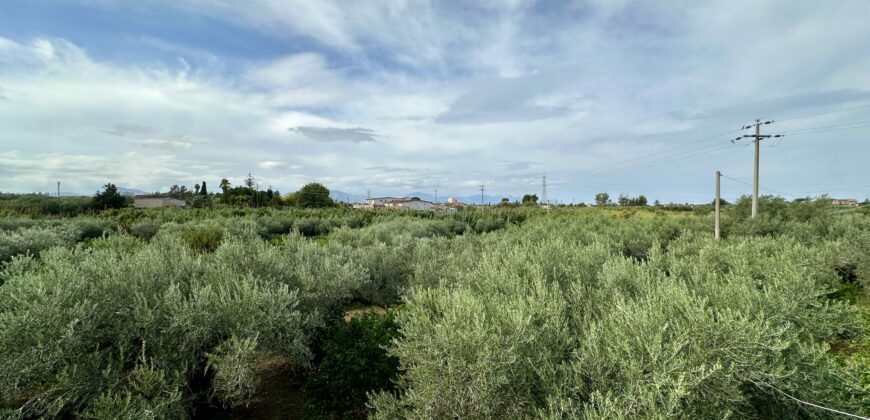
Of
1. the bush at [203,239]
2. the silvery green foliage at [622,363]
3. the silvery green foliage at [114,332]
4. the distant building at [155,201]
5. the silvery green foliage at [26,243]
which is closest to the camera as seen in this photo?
the silvery green foliage at [622,363]

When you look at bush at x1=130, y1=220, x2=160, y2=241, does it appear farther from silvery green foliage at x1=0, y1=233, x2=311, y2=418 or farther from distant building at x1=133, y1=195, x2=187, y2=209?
distant building at x1=133, y1=195, x2=187, y2=209

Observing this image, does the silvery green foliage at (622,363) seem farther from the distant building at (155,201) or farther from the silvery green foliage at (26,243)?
the distant building at (155,201)

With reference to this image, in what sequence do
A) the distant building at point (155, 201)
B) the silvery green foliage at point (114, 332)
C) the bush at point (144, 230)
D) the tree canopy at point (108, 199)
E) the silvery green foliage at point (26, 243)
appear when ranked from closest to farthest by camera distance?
the silvery green foliage at point (114, 332) < the silvery green foliage at point (26, 243) < the bush at point (144, 230) < the tree canopy at point (108, 199) < the distant building at point (155, 201)

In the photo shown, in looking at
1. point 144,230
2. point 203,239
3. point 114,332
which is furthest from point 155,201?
point 114,332

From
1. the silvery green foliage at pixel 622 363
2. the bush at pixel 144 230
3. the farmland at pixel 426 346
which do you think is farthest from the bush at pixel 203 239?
the silvery green foliage at pixel 622 363

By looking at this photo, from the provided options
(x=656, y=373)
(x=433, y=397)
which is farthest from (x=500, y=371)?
(x=656, y=373)

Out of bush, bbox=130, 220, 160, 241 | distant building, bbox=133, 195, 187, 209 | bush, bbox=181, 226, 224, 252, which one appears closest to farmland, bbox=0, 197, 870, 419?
bush, bbox=181, 226, 224, 252

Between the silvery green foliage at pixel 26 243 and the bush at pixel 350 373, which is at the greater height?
the silvery green foliage at pixel 26 243

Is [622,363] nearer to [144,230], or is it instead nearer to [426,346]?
[426,346]

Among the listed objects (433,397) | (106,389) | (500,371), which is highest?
(500,371)

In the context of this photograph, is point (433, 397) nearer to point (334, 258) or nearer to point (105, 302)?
point (105, 302)

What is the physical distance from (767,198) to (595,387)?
101ft

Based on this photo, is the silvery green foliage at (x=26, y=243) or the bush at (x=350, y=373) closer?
the bush at (x=350, y=373)

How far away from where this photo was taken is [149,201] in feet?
240
